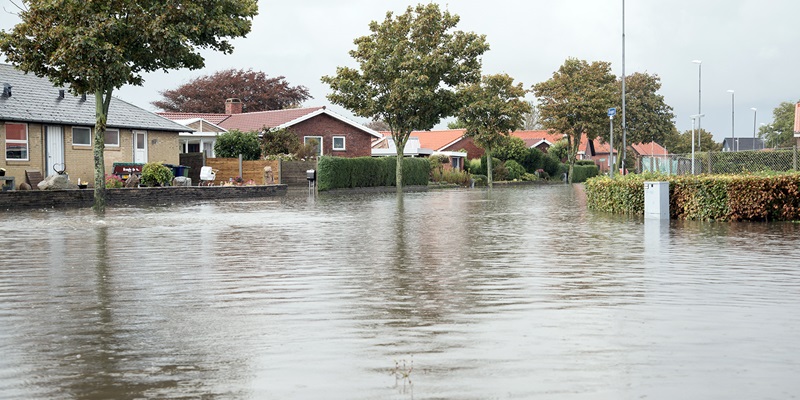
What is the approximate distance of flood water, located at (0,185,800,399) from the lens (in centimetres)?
567

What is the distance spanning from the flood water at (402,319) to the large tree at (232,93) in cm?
7322

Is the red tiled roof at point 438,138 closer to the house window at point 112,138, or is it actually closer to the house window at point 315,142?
the house window at point 315,142

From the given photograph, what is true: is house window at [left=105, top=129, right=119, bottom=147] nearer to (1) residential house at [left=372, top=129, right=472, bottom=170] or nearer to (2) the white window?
(2) the white window

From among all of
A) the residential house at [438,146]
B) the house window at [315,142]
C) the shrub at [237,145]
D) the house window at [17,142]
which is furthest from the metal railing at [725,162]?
the residential house at [438,146]

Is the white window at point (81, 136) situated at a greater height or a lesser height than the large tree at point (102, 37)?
lesser

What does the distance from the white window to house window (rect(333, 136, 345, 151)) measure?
25.8 meters

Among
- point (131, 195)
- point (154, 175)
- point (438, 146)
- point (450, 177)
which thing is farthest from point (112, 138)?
point (438, 146)

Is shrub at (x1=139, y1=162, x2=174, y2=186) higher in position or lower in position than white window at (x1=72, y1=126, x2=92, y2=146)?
lower

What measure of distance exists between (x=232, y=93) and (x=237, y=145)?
35.5 meters

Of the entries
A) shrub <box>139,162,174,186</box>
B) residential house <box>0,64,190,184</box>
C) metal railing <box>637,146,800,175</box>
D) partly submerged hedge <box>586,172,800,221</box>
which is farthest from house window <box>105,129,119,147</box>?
partly submerged hedge <box>586,172,800,221</box>

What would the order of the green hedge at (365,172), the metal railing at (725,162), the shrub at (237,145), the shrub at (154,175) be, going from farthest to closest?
the shrub at (237,145) < the green hedge at (365,172) < the shrub at (154,175) < the metal railing at (725,162)

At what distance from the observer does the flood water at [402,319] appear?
567 centimetres

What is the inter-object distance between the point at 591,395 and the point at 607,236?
1231 centimetres

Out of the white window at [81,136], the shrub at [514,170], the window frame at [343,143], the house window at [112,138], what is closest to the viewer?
the white window at [81,136]
